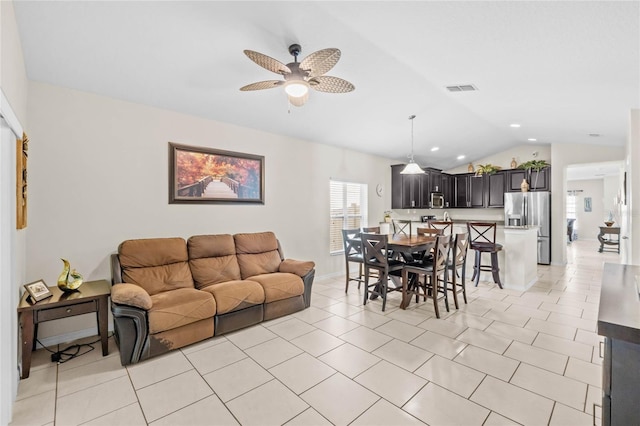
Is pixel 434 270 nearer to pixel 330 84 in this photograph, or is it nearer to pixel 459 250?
pixel 459 250

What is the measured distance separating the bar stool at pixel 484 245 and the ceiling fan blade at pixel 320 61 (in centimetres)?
393

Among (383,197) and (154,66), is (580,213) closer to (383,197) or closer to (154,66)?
(383,197)

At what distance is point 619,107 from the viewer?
355cm

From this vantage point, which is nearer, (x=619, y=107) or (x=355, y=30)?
(x=355, y=30)

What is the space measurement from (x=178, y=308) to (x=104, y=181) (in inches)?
65.2

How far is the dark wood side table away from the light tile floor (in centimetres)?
25

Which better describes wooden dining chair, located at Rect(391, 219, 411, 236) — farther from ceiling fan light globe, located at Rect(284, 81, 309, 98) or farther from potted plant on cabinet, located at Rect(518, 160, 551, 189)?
ceiling fan light globe, located at Rect(284, 81, 309, 98)

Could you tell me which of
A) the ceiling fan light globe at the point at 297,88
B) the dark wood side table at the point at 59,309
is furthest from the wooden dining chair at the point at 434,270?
the dark wood side table at the point at 59,309

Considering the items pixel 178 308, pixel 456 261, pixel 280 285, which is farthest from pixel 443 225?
pixel 178 308

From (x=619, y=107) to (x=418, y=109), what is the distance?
2.33 metres

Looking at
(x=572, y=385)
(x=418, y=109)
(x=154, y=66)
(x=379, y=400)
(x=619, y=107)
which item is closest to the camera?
(x=379, y=400)

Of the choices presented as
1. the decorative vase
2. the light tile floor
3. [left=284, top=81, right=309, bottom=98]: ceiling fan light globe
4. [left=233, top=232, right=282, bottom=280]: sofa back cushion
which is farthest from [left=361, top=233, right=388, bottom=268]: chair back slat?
the decorative vase

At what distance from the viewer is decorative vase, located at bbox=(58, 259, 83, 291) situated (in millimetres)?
2695

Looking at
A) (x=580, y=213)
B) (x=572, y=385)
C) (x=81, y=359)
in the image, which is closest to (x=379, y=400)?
(x=572, y=385)
